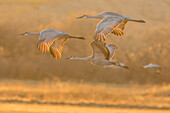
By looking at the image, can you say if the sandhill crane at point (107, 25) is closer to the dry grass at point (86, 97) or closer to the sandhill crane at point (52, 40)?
the sandhill crane at point (52, 40)

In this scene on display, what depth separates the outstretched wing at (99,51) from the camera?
437 inches

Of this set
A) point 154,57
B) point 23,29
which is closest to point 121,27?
point 154,57

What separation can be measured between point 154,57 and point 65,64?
24.3 feet

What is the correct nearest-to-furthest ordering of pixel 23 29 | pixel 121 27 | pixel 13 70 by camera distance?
1. pixel 121 27
2. pixel 13 70
3. pixel 23 29

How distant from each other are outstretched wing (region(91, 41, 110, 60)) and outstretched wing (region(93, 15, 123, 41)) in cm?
133

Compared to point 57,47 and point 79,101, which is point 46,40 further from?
point 79,101

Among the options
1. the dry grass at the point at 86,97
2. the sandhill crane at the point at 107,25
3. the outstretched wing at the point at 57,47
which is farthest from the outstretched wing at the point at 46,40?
the dry grass at the point at 86,97

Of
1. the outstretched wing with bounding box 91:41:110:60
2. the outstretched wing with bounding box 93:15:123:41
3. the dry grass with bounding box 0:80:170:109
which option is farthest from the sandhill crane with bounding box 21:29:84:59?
the dry grass with bounding box 0:80:170:109

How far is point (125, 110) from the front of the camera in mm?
22250

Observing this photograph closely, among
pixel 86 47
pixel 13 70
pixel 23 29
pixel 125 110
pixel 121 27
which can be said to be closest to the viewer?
pixel 121 27

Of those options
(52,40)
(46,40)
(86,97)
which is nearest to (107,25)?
(52,40)

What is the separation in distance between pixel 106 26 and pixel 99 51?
2278mm

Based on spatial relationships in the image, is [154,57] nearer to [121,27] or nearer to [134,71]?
[134,71]

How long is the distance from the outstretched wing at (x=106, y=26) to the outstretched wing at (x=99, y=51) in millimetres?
1333
